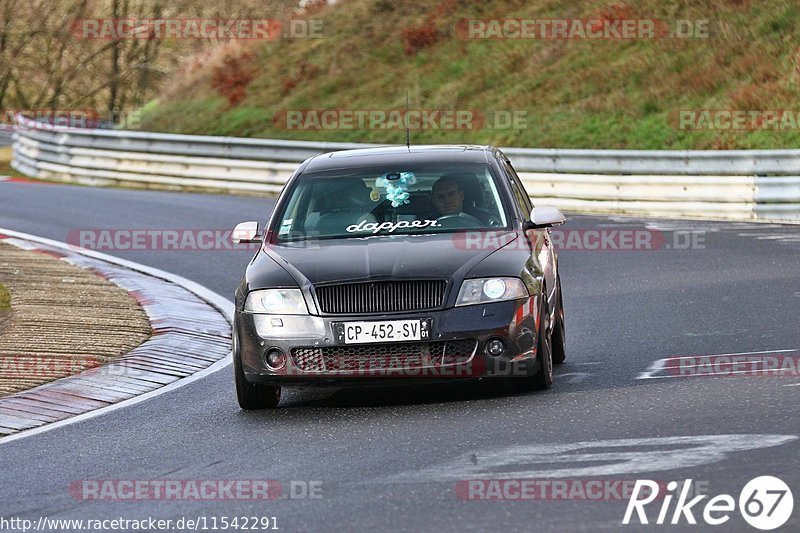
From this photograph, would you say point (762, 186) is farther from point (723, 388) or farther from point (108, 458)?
point (108, 458)

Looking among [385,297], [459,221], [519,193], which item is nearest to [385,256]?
[385,297]

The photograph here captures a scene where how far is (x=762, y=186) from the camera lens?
68.0 feet

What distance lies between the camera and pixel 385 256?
8969mm

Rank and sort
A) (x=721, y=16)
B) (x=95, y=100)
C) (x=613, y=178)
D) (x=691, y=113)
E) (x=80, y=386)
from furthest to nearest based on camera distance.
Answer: (x=95, y=100)
(x=721, y=16)
(x=691, y=113)
(x=613, y=178)
(x=80, y=386)

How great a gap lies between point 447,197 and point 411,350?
1.62 meters

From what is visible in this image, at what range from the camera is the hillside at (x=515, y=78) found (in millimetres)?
27938

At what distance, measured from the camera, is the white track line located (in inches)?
356

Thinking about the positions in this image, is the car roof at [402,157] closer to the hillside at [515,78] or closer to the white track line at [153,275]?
the white track line at [153,275]

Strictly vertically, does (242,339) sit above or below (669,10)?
below

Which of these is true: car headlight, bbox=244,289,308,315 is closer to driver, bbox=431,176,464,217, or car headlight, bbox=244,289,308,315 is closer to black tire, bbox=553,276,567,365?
driver, bbox=431,176,464,217

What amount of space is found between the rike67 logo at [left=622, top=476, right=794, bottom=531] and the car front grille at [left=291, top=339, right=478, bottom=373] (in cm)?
241

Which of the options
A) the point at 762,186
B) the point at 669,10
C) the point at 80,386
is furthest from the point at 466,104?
the point at 80,386

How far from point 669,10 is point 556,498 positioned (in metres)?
28.0

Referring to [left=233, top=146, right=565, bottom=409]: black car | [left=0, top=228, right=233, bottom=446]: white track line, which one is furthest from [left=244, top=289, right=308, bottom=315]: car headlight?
[left=0, top=228, right=233, bottom=446]: white track line
